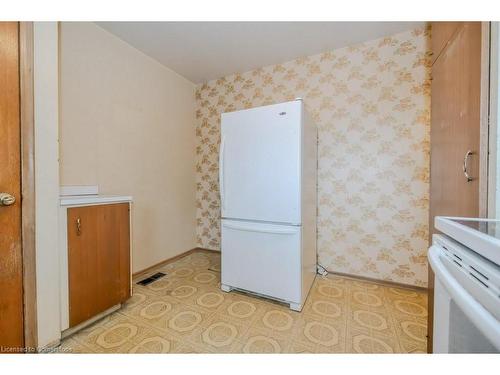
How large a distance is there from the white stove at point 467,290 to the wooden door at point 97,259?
Answer: 1.66m

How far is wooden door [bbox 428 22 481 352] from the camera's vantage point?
0.74m

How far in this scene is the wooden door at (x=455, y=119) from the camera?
2.44 ft

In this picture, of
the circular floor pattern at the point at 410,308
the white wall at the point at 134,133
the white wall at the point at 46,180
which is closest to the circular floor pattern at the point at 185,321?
the white wall at the point at 46,180

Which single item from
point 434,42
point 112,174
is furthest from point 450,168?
point 112,174

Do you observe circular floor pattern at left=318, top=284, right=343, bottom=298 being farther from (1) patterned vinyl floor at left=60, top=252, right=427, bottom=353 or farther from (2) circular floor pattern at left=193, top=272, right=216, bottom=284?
(2) circular floor pattern at left=193, top=272, right=216, bottom=284

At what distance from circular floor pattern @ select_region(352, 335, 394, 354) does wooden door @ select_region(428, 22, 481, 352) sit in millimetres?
321

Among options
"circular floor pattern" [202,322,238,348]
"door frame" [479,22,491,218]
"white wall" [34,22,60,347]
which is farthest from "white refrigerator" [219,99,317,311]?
"white wall" [34,22,60,347]

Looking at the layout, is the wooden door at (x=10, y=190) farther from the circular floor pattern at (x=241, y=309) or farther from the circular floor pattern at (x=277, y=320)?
the circular floor pattern at (x=277, y=320)

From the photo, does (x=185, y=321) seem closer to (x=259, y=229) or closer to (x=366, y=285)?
(x=259, y=229)

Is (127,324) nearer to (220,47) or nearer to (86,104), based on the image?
(86,104)
